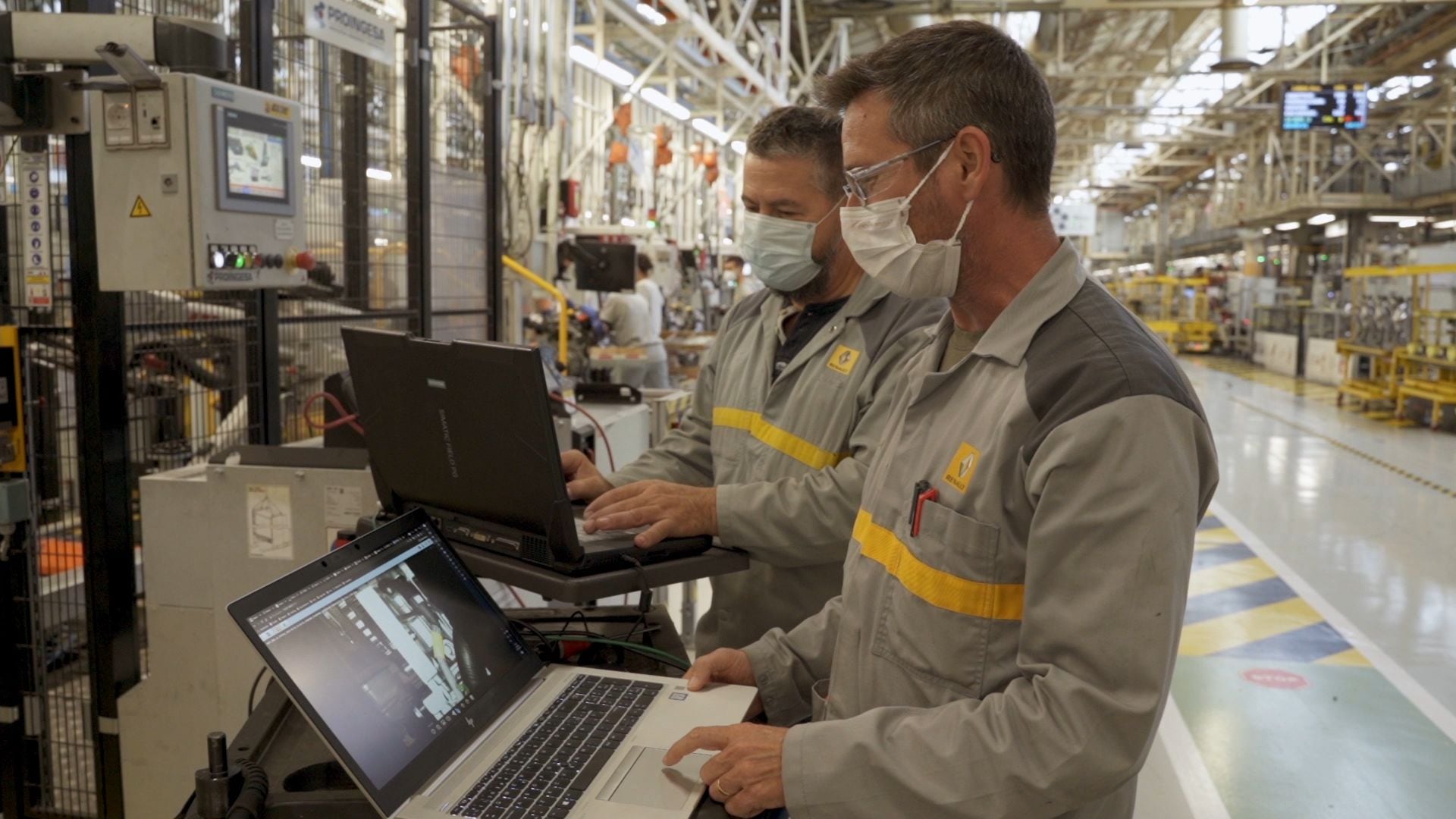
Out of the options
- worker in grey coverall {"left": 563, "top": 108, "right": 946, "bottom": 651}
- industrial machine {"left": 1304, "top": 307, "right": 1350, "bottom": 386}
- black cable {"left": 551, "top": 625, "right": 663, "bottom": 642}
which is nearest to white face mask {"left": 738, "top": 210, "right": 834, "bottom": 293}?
worker in grey coverall {"left": 563, "top": 108, "right": 946, "bottom": 651}

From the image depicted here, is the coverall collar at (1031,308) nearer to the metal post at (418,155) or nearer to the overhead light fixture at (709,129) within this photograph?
the metal post at (418,155)

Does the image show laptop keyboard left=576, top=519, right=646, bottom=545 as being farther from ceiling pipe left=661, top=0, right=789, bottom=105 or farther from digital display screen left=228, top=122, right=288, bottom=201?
ceiling pipe left=661, top=0, right=789, bottom=105

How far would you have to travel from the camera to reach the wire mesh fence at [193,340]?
290 centimetres

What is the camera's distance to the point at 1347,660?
5.07 meters

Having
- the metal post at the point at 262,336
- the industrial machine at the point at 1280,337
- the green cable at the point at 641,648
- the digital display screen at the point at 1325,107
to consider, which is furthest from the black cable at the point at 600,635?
the industrial machine at the point at 1280,337

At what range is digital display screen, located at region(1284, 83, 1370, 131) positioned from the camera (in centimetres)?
1419

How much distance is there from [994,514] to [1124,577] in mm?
168

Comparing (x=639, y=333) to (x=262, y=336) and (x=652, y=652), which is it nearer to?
(x=262, y=336)

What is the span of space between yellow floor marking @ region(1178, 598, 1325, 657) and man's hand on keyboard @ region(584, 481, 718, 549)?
12.6 feet

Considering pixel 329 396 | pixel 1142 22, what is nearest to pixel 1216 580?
pixel 329 396

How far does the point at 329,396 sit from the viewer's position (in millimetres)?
2979

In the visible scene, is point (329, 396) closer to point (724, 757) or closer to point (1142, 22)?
point (724, 757)

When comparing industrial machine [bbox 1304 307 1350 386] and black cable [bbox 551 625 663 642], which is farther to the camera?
industrial machine [bbox 1304 307 1350 386]

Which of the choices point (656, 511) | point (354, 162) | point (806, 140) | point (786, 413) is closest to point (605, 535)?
point (656, 511)
